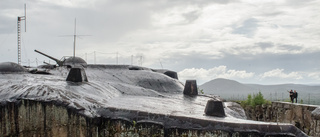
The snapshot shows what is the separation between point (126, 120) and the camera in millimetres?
4543

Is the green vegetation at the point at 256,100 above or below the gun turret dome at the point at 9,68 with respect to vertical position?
below

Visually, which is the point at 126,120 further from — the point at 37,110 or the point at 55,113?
the point at 37,110

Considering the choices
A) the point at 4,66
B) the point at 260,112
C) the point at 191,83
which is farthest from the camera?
the point at 260,112

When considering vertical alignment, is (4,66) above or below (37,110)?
above

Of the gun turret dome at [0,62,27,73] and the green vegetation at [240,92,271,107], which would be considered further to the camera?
the green vegetation at [240,92,271,107]

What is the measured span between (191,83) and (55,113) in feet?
18.5

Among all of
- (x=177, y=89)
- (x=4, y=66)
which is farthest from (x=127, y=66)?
(x=4, y=66)

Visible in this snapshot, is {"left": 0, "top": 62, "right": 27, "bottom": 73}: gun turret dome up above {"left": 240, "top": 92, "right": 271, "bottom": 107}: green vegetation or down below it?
above

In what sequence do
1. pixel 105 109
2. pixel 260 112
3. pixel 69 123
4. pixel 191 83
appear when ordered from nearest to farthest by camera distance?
1. pixel 69 123
2. pixel 105 109
3. pixel 191 83
4. pixel 260 112

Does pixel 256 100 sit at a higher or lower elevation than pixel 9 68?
lower

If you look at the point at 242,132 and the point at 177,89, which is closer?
the point at 242,132

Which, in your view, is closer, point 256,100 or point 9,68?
point 9,68

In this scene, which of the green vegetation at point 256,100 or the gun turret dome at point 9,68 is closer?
the gun turret dome at point 9,68

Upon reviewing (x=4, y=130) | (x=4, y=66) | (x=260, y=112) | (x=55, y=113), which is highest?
(x=4, y=66)
